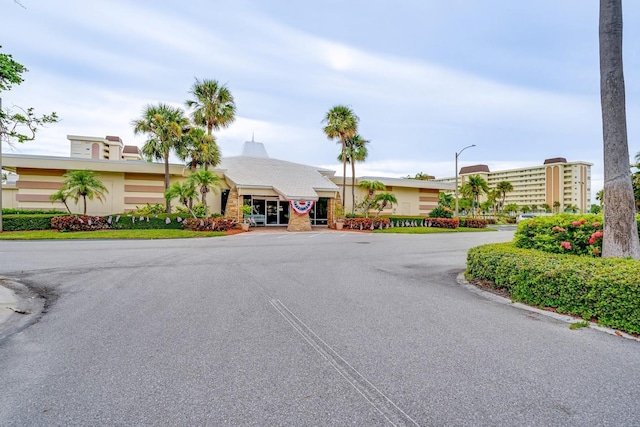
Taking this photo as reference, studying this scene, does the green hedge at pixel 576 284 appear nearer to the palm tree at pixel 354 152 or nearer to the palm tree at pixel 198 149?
the palm tree at pixel 198 149

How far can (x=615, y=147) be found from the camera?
6.86 metres

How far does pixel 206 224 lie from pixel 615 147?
2083 cm

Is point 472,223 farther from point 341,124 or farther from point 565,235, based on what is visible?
point 565,235

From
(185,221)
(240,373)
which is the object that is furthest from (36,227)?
(240,373)

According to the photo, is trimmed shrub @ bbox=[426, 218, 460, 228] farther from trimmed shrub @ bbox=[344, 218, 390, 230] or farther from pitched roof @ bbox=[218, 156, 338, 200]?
pitched roof @ bbox=[218, 156, 338, 200]

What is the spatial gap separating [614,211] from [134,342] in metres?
8.42

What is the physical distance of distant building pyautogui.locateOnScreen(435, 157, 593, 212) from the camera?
9781 centimetres

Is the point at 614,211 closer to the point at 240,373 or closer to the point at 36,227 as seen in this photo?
the point at 240,373

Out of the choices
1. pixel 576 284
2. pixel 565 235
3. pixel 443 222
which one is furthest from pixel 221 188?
pixel 576 284

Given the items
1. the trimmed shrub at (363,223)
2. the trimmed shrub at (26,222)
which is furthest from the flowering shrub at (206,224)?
the trimmed shrub at (363,223)

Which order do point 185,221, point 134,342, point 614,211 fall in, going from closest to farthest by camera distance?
point 134,342, point 614,211, point 185,221

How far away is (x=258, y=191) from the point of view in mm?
26703

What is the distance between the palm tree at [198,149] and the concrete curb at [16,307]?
17653mm

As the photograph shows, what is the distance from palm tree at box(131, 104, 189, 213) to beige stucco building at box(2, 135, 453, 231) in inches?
114
